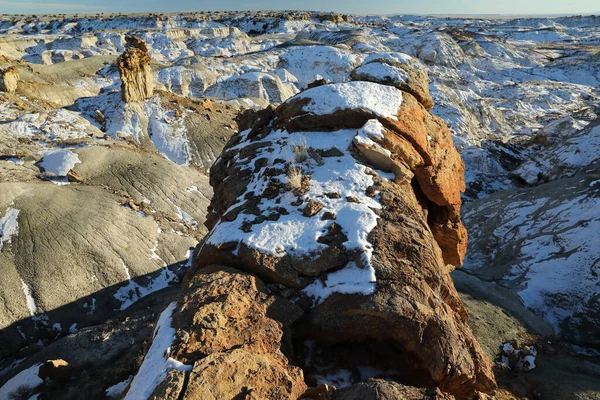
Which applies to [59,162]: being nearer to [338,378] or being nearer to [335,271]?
[335,271]

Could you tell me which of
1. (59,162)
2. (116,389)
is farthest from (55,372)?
(59,162)

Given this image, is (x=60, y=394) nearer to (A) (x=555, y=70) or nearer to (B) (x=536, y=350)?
(B) (x=536, y=350)

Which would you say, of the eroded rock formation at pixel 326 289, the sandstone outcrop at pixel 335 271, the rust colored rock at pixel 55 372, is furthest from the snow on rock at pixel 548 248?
the rust colored rock at pixel 55 372

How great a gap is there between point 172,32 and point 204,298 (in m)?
90.8

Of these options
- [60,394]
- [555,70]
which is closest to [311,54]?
[555,70]

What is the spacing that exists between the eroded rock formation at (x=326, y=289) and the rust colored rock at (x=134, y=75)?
24827mm

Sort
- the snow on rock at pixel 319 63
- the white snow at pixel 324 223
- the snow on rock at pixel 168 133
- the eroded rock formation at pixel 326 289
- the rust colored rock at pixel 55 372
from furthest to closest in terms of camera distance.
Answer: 1. the snow on rock at pixel 319 63
2. the snow on rock at pixel 168 133
3. the rust colored rock at pixel 55 372
4. the white snow at pixel 324 223
5. the eroded rock formation at pixel 326 289

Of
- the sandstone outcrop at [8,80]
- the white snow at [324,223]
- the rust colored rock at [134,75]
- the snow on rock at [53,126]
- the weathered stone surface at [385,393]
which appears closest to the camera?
the weathered stone surface at [385,393]

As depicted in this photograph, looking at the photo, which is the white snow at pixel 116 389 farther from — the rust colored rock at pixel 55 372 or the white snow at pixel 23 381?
the white snow at pixel 23 381

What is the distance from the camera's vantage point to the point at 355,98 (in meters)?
8.01

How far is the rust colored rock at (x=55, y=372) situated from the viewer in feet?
24.4

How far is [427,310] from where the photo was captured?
14.9 ft

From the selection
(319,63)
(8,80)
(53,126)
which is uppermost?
(319,63)

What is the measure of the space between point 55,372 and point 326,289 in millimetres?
6309
